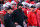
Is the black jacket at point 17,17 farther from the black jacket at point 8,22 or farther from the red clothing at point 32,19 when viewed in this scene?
the red clothing at point 32,19

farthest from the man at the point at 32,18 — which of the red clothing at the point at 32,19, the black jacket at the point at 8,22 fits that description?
the black jacket at the point at 8,22

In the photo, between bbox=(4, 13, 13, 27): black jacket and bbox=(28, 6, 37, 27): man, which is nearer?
bbox=(4, 13, 13, 27): black jacket

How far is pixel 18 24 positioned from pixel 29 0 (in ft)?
8.45

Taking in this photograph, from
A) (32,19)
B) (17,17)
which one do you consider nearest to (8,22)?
(17,17)

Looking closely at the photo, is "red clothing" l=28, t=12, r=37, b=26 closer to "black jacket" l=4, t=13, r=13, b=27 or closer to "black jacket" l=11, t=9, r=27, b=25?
"black jacket" l=11, t=9, r=27, b=25

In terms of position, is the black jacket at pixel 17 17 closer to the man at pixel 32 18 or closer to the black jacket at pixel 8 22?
the black jacket at pixel 8 22

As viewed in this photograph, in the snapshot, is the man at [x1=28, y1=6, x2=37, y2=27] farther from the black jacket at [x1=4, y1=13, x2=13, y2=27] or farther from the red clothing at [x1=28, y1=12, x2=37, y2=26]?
the black jacket at [x1=4, y1=13, x2=13, y2=27]

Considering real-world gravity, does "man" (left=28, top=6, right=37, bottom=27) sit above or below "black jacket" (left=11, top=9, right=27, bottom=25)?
below

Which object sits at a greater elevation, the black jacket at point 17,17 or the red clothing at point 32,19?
the black jacket at point 17,17

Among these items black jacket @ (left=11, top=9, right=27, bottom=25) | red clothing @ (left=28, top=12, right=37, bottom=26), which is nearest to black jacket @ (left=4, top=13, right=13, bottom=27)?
black jacket @ (left=11, top=9, right=27, bottom=25)

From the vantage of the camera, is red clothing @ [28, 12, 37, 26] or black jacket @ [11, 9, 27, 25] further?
red clothing @ [28, 12, 37, 26]

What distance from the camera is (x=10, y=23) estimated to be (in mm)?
2389

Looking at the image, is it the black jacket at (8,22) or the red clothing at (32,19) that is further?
the red clothing at (32,19)

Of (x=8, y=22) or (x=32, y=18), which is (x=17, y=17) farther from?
(x=32, y=18)
